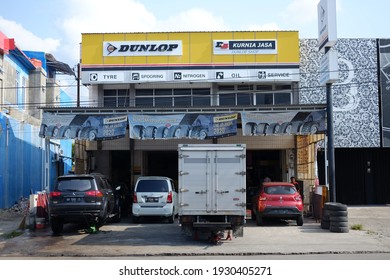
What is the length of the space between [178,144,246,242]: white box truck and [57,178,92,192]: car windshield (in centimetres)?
371

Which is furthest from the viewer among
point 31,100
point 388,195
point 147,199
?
point 31,100

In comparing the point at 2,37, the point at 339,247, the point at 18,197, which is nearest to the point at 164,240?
the point at 339,247

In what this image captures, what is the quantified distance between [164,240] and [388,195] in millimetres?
19453

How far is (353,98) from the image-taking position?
26.2 meters

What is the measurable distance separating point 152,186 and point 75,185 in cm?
371

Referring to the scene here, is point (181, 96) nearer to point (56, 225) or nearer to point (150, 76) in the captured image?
point (150, 76)

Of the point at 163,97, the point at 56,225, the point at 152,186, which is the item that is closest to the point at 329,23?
the point at 152,186

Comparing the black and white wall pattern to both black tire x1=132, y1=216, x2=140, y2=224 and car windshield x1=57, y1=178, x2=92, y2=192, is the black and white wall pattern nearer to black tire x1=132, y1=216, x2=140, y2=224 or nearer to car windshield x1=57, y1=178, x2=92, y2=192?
black tire x1=132, y1=216, x2=140, y2=224

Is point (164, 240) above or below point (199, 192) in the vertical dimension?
below

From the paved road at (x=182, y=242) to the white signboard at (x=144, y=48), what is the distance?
462 inches

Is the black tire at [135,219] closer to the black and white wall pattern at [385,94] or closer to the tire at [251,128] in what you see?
the tire at [251,128]

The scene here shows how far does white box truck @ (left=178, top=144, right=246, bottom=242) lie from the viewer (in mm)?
13469

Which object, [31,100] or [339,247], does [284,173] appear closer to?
[339,247]

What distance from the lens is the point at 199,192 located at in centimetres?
1357
